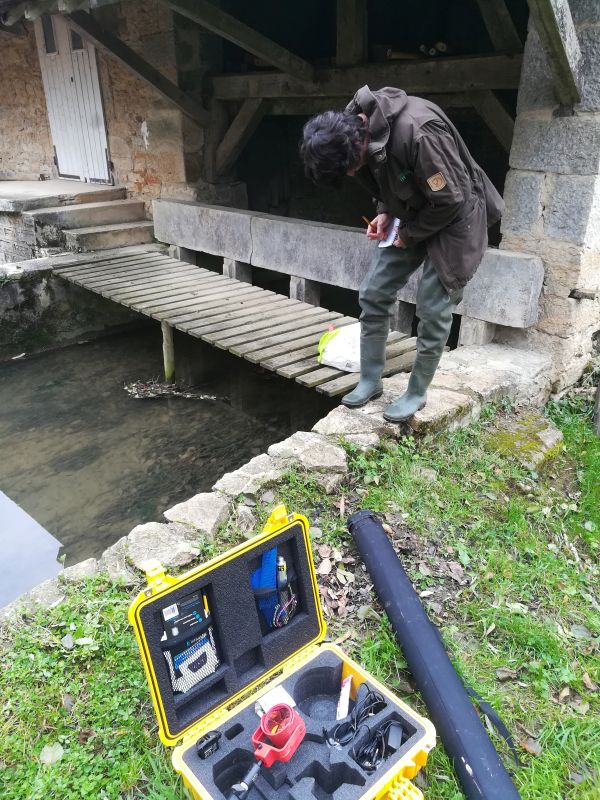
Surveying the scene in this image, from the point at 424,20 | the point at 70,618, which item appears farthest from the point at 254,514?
the point at 424,20

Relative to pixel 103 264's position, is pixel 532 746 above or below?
below

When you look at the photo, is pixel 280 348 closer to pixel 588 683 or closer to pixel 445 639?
pixel 445 639

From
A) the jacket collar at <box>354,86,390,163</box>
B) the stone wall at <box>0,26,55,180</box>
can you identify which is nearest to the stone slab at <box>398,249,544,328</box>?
the jacket collar at <box>354,86,390,163</box>

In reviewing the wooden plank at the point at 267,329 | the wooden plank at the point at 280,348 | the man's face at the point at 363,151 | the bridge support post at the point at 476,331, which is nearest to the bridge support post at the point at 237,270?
the wooden plank at the point at 267,329

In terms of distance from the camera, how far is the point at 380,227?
3.07 meters

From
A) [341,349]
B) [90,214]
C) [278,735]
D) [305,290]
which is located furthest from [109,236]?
[278,735]

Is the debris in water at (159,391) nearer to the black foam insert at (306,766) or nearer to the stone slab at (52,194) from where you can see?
the stone slab at (52,194)

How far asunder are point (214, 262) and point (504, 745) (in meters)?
6.32

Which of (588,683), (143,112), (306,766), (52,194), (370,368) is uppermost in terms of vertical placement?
(143,112)

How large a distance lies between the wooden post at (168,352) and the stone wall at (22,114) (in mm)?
5545

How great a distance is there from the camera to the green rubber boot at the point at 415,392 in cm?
309

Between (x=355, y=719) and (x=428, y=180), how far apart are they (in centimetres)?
204

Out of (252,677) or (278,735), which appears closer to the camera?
(278,735)

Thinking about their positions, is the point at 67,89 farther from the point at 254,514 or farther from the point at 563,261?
the point at 254,514
